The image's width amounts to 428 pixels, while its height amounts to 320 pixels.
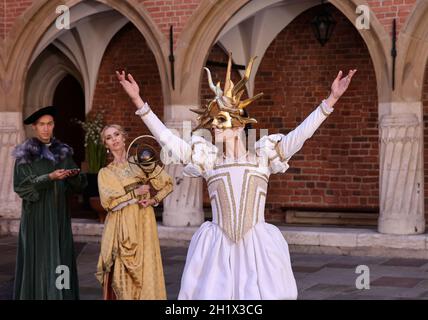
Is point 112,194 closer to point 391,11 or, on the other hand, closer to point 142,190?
point 142,190

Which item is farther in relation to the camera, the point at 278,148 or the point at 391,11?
the point at 391,11

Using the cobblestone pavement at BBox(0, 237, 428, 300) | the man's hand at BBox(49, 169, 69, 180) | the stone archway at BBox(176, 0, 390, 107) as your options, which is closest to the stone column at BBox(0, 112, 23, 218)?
the cobblestone pavement at BBox(0, 237, 428, 300)

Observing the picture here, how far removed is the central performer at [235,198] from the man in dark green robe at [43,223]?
5.32 feet

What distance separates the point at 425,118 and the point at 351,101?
1167 mm

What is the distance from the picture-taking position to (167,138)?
5184 millimetres

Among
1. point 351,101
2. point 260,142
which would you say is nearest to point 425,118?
point 351,101

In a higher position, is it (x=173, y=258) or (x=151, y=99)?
(x=151, y=99)

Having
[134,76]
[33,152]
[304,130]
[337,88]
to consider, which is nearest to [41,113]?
[33,152]

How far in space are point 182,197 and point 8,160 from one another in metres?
2.85

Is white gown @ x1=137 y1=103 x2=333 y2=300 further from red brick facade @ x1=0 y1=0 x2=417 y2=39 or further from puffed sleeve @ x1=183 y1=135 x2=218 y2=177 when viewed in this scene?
A: red brick facade @ x1=0 y1=0 x2=417 y2=39

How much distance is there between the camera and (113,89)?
14.7 meters

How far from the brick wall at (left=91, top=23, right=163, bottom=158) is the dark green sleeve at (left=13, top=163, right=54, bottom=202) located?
7.70m

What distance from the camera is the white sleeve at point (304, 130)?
198 inches

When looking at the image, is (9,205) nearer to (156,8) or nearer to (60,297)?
(156,8)
